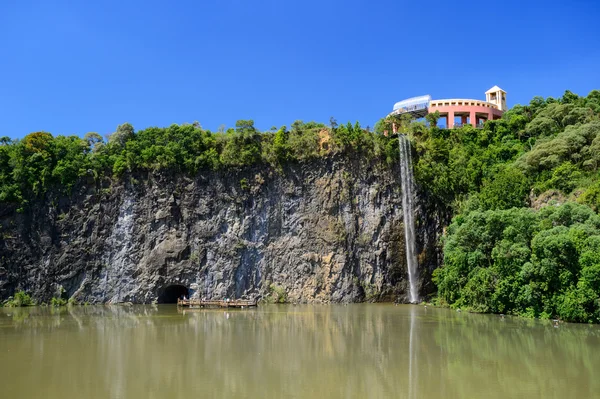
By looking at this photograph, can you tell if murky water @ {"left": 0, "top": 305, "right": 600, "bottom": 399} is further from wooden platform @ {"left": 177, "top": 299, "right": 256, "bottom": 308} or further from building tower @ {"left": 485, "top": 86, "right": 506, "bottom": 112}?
building tower @ {"left": 485, "top": 86, "right": 506, "bottom": 112}

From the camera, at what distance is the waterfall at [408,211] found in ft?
134

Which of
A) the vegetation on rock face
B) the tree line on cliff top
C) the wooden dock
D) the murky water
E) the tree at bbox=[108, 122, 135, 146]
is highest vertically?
the tree at bbox=[108, 122, 135, 146]

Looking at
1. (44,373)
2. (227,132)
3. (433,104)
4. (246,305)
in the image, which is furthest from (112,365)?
(433,104)

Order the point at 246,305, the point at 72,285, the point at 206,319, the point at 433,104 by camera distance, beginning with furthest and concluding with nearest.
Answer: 1. the point at 433,104
2. the point at 72,285
3. the point at 246,305
4. the point at 206,319

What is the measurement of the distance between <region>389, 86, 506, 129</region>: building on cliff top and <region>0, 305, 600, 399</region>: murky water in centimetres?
2908

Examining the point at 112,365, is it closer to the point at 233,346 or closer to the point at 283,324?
the point at 233,346

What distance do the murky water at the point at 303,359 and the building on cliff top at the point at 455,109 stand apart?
95.4 feet

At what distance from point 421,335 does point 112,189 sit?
32640 mm

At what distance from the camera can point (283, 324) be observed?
86.7 feet

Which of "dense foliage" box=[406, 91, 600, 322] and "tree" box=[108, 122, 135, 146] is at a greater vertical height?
"tree" box=[108, 122, 135, 146]

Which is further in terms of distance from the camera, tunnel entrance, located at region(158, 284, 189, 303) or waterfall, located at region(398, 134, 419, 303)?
tunnel entrance, located at region(158, 284, 189, 303)

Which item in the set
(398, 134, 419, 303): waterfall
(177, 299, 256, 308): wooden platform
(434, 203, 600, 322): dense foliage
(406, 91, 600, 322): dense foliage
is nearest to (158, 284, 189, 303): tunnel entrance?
(177, 299, 256, 308): wooden platform

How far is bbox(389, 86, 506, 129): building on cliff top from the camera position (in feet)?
171

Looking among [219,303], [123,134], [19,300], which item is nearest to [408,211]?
[219,303]
